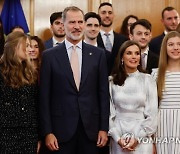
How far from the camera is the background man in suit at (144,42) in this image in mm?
3963

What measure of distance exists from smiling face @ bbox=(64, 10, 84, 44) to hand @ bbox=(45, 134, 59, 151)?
76 cm

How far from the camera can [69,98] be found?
10.4ft

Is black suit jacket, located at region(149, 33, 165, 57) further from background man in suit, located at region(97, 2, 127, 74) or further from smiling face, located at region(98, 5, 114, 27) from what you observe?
smiling face, located at region(98, 5, 114, 27)

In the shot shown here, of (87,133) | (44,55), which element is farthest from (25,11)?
(87,133)

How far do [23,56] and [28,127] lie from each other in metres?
0.52

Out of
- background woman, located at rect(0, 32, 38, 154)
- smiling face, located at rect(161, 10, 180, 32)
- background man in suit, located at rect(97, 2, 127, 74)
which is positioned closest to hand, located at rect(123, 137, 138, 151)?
background woman, located at rect(0, 32, 38, 154)

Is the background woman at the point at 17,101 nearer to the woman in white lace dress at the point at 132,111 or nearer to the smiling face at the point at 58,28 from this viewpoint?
the woman in white lace dress at the point at 132,111

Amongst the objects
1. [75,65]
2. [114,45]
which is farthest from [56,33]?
[75,65]

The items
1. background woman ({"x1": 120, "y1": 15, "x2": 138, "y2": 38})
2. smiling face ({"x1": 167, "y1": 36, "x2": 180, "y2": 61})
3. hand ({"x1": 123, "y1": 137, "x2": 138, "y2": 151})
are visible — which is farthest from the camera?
background woman ({"x1": 120, "y1": 15, "x2": 138, "y2": 38})

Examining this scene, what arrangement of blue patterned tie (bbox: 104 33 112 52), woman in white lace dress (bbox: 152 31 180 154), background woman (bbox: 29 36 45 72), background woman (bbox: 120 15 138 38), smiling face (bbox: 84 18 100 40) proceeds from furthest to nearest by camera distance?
background woman (bbox: 120 15 138 38), blue patterned tie (bbox: 104 33 112 52), smiling face (bbox: 84 18 100 40), background woman (bbox: 29 36 45 72), woman in white lace dress (bbox: 152 31 180 154)

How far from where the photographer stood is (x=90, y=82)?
10.6 ft

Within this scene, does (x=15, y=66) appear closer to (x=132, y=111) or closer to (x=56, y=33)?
(x=132, y=111)

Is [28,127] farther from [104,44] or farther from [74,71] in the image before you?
[104,44]

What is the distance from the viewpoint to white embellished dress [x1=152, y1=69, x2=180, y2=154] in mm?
3445
